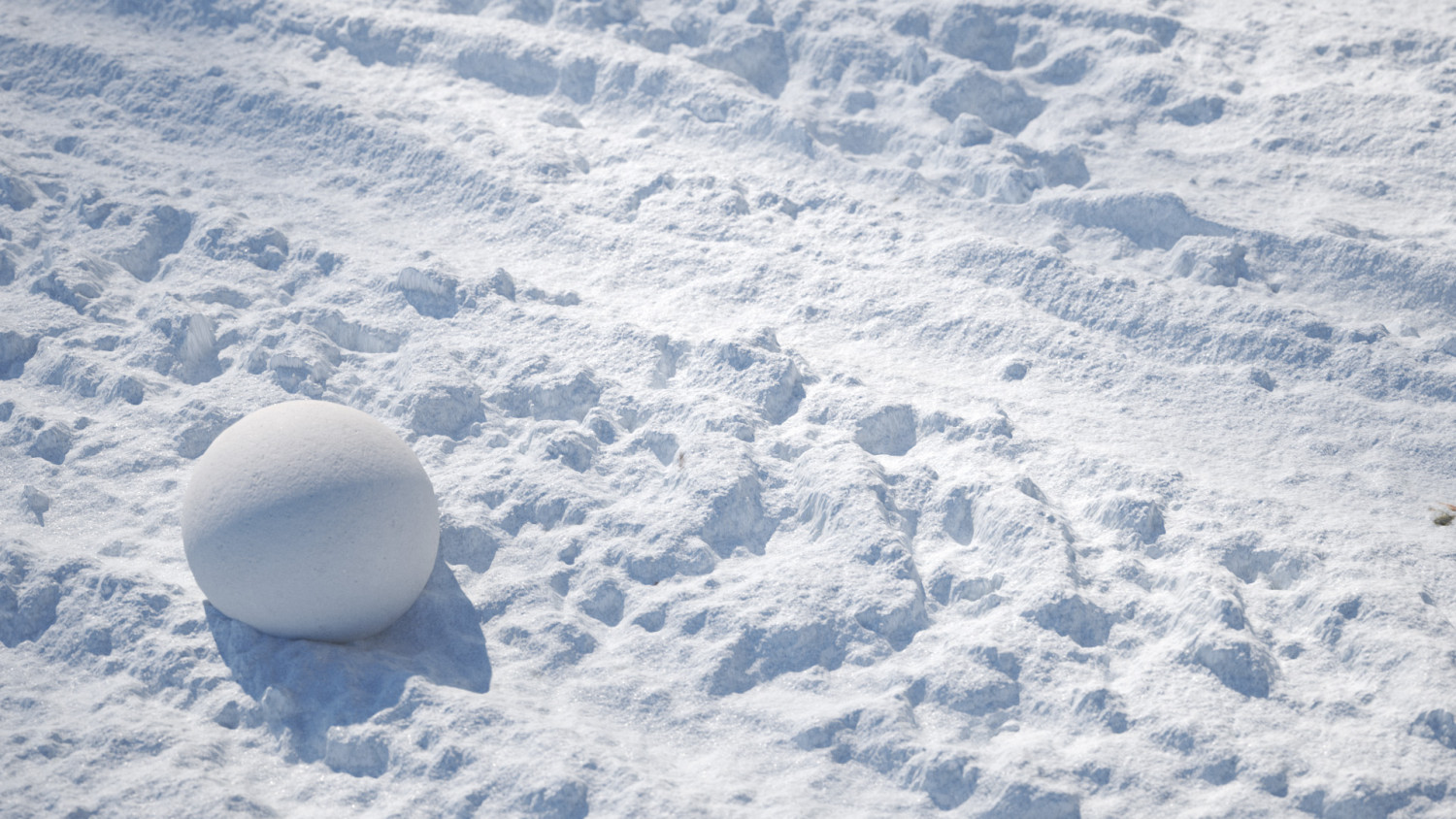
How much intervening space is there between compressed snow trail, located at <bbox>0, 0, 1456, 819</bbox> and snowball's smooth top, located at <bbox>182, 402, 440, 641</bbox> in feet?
0.84

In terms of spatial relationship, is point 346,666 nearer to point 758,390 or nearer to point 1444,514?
point 758,390

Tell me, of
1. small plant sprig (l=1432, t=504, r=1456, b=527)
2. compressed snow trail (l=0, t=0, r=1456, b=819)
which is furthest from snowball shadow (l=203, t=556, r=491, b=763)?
small plant sprig (l=1432, t=504, r=1456, b=527)

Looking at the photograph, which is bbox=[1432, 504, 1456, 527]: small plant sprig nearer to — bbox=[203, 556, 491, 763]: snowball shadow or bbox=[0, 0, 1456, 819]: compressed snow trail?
bbox=[0, 0, 1456, 819]: compressed snow trail

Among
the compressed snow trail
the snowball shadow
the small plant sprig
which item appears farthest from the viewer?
the small plant sprig

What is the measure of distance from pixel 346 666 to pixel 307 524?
0.60 metres

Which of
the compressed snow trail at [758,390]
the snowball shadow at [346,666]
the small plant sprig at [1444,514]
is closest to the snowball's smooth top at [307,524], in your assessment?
the snowball shadow at [346,666]

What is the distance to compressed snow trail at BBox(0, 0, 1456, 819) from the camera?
4.26m

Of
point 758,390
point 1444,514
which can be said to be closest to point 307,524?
point 758,390

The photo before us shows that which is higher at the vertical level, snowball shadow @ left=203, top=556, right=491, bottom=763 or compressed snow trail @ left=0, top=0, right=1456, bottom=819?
compressed snow trail @ left=0, top=0, right=1456, bottom=819

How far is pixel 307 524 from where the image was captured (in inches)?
168

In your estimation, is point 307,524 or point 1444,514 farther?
point 1444,514

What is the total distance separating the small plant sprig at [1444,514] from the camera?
506 cm

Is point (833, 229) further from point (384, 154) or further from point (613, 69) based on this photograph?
point (384, 154)

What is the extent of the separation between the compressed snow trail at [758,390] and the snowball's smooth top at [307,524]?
0.84 ft
